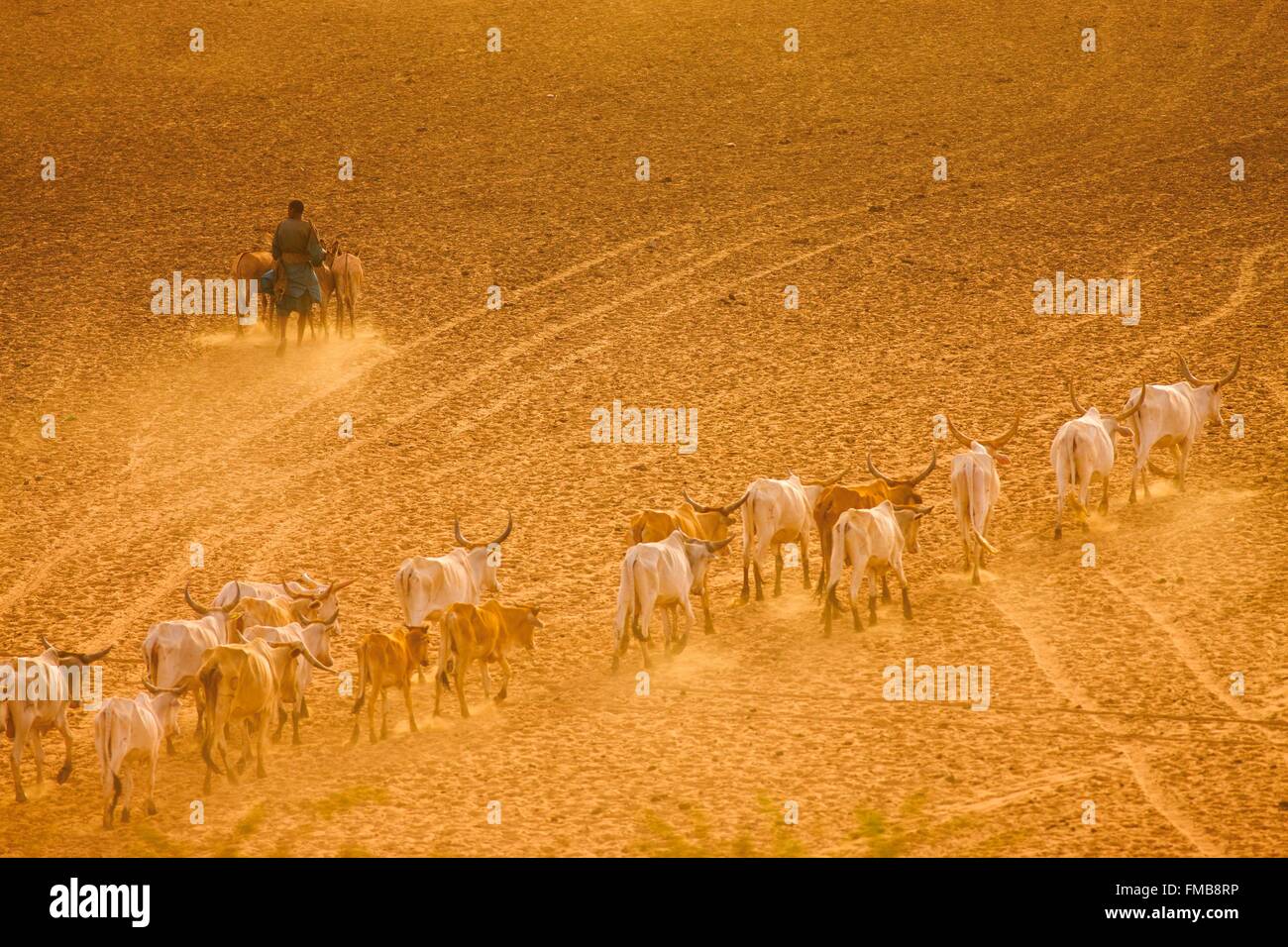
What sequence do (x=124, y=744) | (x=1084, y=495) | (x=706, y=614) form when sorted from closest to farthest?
(x=124, y=744) → (x=706, y=614) → (x=1084, y=495)

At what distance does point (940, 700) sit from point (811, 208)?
13.4 m

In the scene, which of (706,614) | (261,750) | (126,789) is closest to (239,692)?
(261,750)

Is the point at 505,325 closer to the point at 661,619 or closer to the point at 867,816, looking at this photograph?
the point at 661,619

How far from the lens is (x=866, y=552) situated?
1427cm

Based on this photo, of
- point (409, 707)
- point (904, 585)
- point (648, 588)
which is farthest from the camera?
point (904, 585)

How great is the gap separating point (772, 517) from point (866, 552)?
Answer: 3.58 feet

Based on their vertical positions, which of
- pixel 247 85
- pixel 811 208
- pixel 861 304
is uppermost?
pixel 247 85

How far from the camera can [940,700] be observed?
1327 centimetres

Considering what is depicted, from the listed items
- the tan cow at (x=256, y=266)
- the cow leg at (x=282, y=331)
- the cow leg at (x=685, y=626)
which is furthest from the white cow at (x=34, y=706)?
the tan cow at (x=256, y=266)

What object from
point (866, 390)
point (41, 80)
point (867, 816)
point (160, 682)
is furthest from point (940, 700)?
point (41, 80)

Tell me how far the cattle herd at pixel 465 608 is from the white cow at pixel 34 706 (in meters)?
0.01

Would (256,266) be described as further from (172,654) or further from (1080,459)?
(1080,459)

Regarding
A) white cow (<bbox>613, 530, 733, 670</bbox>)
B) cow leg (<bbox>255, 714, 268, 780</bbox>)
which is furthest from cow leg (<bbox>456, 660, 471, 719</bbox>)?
cow leg (<bbox>255, 714, 268, 780</bbox>)

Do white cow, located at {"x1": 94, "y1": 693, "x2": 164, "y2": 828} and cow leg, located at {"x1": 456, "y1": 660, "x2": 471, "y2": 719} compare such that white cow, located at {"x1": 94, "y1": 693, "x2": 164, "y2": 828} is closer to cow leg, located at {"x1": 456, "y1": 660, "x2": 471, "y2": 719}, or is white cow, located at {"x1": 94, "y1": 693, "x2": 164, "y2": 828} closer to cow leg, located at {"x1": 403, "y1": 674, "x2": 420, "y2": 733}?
cow leg, located at {"x1": 403, "y1": 674, "x2": 420, "y2": 733}
